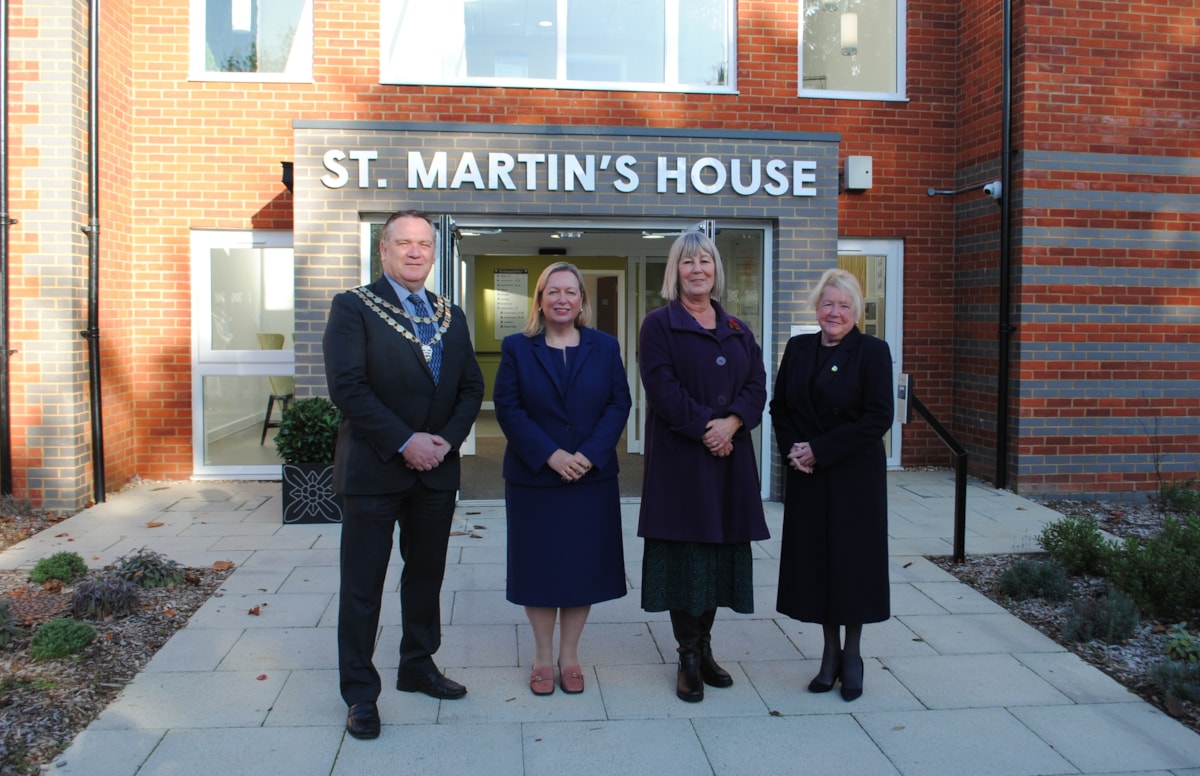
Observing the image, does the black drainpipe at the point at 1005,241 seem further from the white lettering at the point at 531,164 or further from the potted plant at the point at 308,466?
the potted plant at the point at 308,466

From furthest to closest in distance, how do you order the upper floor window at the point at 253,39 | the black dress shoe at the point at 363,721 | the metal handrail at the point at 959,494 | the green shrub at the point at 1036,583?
1. the upper floor window at the point at 253,39
2. the metal handrail at the point at 959,494
3. the green shrub at the point at 1036,583
4. the black dress shoe at the point at 363,721

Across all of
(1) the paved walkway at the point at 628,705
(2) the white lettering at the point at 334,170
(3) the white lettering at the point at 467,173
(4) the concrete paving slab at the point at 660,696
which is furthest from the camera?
(3) the white lettering at the point at 467,173

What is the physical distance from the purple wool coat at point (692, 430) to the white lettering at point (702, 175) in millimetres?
3939

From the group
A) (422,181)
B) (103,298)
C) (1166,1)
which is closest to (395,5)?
(422,181)

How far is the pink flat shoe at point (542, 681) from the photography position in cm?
392

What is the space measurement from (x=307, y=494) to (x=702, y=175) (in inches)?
152

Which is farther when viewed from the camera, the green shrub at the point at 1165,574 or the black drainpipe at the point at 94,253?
the black drainpipe at the point at 94,253

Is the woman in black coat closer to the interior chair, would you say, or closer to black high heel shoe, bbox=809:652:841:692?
black high heel shoe, bbox=809:652:841:692

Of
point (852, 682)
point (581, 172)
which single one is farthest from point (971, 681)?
point (581, 172)

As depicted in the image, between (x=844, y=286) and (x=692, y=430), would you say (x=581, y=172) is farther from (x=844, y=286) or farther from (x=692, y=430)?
(x=692, y=430)

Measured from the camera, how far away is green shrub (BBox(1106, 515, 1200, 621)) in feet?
15.9

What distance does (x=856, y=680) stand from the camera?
3.91 meters

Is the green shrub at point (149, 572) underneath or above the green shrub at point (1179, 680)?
above

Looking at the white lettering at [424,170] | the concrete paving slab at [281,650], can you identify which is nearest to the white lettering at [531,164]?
the white lettering at [424,170]
